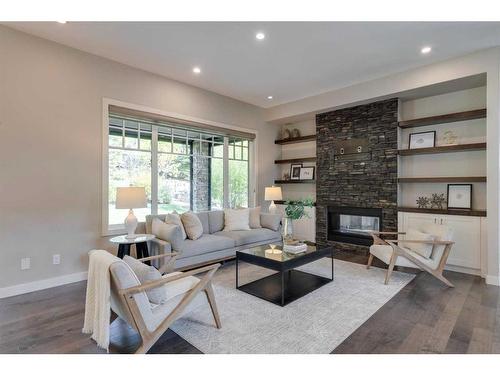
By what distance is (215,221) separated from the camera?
4906mm

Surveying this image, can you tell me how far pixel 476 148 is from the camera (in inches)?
157

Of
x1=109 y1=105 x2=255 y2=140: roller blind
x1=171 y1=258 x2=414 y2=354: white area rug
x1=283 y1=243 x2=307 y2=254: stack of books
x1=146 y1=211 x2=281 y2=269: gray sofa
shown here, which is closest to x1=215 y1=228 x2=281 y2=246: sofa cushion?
x1=146 y1=211 x2=281 y2=269: gray sofa

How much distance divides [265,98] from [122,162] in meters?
3.12

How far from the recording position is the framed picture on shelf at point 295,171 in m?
6.48

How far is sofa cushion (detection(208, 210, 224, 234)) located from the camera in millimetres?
4828

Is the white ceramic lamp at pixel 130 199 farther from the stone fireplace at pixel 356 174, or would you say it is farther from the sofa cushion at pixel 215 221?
the stone fireplace at pixel 356 174

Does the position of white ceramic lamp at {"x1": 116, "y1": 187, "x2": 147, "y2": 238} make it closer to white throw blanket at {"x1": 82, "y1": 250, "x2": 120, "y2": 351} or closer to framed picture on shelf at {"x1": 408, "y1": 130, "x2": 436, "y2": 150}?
white throw blanket at {"x1": 82, "y1": 250, "x2": 120, "y2": 351}

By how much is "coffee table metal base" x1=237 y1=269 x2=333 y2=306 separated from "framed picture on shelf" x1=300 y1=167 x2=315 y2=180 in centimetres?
282

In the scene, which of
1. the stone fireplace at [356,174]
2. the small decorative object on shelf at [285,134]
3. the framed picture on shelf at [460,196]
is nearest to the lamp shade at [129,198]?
the stone fireplace at [356,174]

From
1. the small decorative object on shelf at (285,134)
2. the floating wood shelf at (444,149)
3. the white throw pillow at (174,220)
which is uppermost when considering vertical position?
the small decorative object on shelf at (285,134)

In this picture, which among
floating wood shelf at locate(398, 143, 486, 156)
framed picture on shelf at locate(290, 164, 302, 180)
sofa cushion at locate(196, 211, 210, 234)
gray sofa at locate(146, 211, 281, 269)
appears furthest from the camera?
framed picture on shelf at locate(290, 164, 302, 180)
